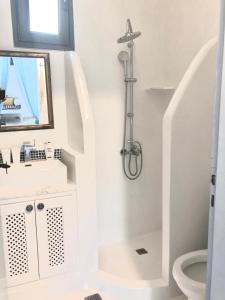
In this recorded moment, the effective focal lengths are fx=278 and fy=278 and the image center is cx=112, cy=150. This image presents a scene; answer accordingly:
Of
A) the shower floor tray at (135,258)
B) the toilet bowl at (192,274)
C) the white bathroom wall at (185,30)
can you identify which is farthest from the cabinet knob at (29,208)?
the white bathroom wall at (185,30)

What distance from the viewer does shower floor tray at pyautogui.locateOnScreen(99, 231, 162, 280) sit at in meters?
2.31

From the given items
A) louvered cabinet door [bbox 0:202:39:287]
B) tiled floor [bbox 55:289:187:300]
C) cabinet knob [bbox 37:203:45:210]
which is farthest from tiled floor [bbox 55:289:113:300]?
cabinet knob [bbox 37:203:45:210]

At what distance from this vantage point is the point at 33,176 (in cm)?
201

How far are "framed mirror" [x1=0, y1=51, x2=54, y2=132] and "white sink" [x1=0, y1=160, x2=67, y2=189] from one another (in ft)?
1.32

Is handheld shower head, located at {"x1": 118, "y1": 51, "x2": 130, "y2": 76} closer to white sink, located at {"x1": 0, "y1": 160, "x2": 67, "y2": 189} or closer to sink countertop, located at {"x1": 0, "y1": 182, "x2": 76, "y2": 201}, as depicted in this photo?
white sink, located at {"x1": 0, "y1": 160, "x2": 67, "y2": 189}

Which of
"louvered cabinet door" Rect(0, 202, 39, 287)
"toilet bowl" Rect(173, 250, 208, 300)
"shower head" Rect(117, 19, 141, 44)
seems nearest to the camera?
"toilet bowl" Rect(173, 250, 208, 300)

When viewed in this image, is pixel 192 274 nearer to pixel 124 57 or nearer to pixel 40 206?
pixel 40 206

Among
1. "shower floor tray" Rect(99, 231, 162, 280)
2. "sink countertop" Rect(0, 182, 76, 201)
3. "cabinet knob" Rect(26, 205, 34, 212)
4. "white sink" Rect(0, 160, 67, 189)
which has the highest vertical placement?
"white sink" Rect(0, 160, 67, 189)

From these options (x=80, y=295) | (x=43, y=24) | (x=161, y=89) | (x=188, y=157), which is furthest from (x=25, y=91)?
(x=80, y=295)

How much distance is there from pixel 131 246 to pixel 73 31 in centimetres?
208

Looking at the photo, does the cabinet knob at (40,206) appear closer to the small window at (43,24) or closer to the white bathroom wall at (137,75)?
the white bathroom wall at (137,75)

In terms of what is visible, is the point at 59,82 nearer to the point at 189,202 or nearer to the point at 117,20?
the point at 117,20

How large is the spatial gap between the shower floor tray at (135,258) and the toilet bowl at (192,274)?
44 cm

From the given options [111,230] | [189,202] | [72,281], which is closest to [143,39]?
[189,202]
